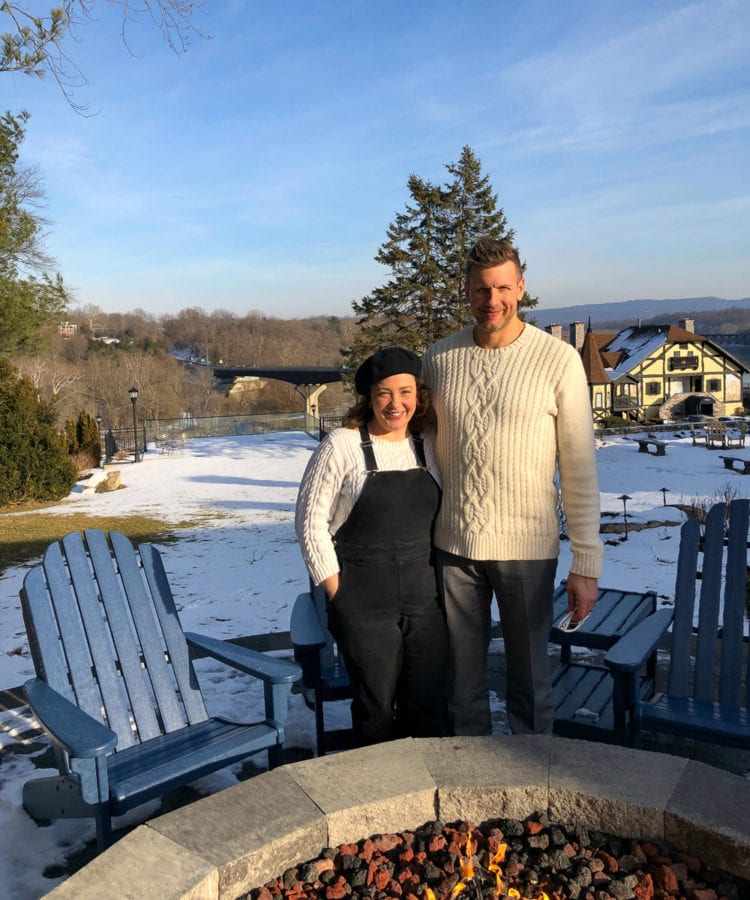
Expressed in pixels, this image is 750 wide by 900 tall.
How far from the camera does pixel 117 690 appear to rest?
9.36 ft

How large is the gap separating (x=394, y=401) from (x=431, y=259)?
17.9m

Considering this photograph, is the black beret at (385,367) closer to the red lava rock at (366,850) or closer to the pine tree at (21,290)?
the red lava rock at (366,850)

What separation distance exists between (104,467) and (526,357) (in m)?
17.9

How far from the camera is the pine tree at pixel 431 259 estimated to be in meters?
19.5

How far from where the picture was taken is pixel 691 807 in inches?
75.9

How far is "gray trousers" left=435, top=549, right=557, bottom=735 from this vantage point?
8.34 ft

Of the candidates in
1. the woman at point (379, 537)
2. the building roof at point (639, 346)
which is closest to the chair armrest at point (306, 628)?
the woman at point (379, 537)

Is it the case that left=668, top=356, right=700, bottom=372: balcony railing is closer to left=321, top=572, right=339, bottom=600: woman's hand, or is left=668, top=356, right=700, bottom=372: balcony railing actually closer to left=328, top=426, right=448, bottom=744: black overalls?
left=328, top=426, right=448, bottom=744: black overalls

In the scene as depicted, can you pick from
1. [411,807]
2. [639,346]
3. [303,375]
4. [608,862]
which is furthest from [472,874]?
[639,346]

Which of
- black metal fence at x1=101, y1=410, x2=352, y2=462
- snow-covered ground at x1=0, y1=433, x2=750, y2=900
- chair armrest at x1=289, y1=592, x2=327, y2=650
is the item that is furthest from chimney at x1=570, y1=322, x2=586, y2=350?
chair armrest at x1=289, y1=592, x2=327, y2=650

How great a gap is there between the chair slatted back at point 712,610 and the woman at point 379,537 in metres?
1.00

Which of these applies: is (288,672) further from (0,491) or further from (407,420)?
(0,491)

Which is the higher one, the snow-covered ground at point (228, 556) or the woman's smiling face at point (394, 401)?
the woman's smiling face at point (394, 401)

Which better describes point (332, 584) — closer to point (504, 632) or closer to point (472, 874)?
point (504, 632)
